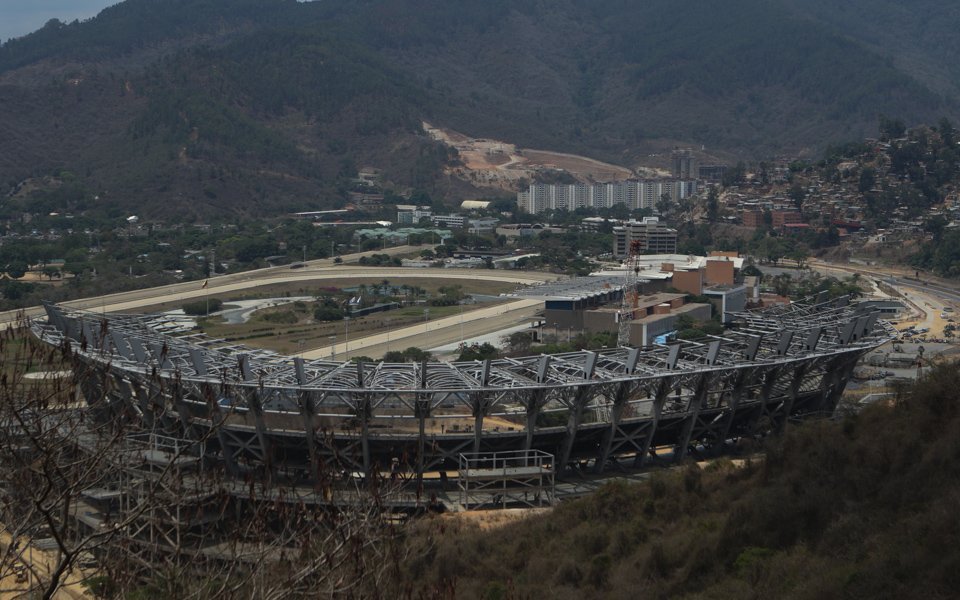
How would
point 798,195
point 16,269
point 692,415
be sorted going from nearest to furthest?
1. point 692,415
2. point 16,269
3. point 798,195

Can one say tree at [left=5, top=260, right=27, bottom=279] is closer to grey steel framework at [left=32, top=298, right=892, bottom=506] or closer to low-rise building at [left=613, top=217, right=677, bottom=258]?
low-rise building at [left=613, top=217, right=677, bottom=258]

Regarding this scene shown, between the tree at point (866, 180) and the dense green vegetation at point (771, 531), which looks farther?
the tree at point (866, 180)

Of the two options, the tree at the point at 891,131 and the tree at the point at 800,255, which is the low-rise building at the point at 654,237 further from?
the tree at the point at 891,131

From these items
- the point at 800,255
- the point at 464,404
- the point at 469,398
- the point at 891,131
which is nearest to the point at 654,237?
the point at 800,255

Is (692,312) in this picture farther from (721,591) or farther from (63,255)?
(63,255)

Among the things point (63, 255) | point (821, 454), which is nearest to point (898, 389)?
point (821, 454)

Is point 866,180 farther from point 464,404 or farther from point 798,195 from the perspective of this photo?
point 464,404

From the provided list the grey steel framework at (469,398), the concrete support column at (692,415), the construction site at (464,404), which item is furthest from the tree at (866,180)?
the concrete support column at (692,415)

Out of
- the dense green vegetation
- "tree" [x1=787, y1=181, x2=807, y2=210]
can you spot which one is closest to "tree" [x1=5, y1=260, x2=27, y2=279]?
the dense green vegetation
